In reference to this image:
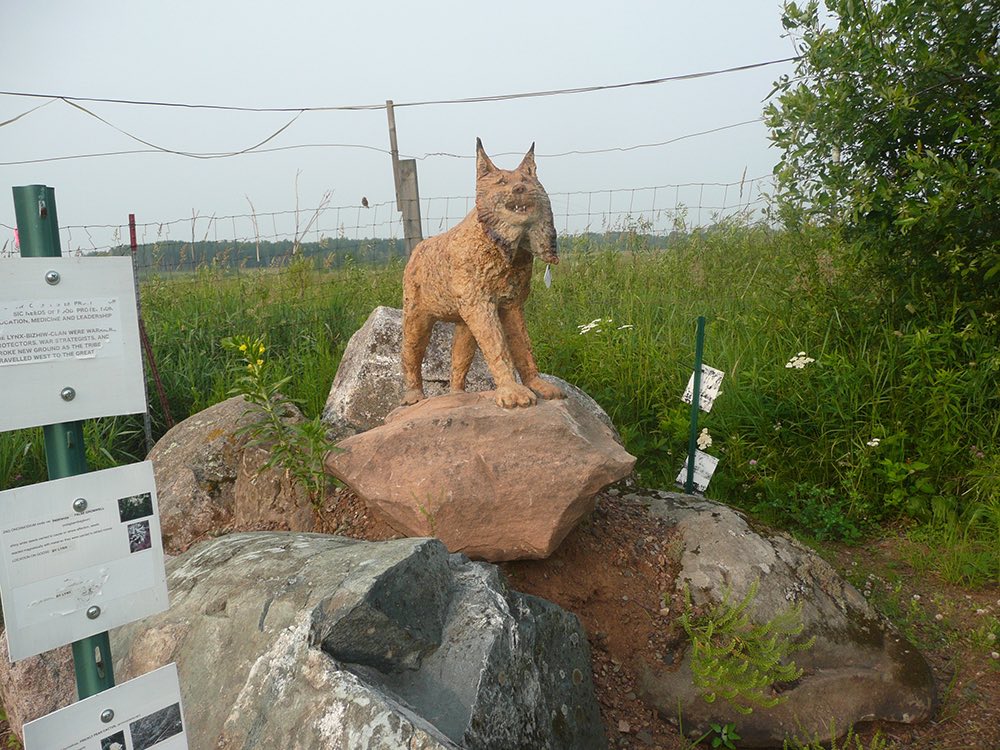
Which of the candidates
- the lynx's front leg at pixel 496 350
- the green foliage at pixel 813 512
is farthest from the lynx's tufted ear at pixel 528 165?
the green foliage at pixel 813 512

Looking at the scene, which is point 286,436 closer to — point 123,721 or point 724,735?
point 123,721

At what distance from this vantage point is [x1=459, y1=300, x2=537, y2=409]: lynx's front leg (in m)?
3.23

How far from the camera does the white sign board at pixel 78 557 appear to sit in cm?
150

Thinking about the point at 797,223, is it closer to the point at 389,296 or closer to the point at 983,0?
the point at 983,0

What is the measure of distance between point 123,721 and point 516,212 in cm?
223

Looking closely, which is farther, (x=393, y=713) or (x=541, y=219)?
(x=541, y=219)

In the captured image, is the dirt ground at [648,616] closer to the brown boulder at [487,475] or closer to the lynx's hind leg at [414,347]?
the brown boulder at [487,475]

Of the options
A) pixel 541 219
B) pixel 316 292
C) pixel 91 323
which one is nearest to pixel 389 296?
pixel 316 292

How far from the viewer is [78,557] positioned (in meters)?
1.58

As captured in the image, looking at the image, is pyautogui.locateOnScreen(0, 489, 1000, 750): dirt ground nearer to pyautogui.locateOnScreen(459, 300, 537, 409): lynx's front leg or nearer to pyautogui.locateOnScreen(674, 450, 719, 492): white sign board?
pyautogui.locateOnScreen(674, 450, 719, 492): white sign board

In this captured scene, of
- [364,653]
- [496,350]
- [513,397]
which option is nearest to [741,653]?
[513,397]

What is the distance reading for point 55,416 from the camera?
1556 mm

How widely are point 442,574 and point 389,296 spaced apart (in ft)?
15.1

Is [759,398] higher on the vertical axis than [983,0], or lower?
lower
